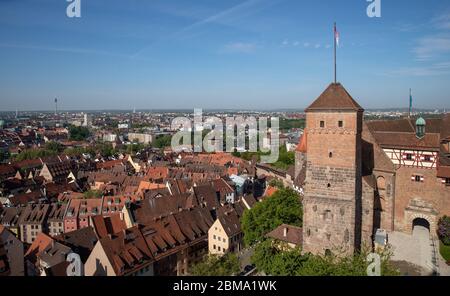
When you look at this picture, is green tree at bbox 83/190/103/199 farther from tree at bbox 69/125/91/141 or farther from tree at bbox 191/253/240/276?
tree at bbox 69/125/91/141

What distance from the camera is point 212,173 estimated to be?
70.3m

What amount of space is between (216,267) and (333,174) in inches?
352

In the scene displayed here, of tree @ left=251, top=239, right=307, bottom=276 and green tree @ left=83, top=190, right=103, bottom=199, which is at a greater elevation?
tree @ left=251, top=239, right=307, bottom=276

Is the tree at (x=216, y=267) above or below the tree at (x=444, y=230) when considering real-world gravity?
below

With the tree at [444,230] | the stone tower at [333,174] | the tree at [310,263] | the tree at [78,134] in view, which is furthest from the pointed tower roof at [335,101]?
the tree at [78,134]

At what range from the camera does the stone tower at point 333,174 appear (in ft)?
75.3

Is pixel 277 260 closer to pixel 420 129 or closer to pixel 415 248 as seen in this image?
pixel 415 248

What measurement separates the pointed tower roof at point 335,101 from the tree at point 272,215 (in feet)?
35.9

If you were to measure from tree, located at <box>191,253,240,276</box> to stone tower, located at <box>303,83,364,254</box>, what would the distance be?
192 inches

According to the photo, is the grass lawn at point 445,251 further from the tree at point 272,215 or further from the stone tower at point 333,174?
the tree at point 272,215

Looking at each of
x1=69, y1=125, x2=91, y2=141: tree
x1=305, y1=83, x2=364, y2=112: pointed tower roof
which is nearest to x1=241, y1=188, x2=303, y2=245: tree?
x1=305, y1=83, x2=364, y2=112: pointed tower roof

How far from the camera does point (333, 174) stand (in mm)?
23547

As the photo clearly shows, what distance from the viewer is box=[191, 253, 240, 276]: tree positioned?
22.8 m
